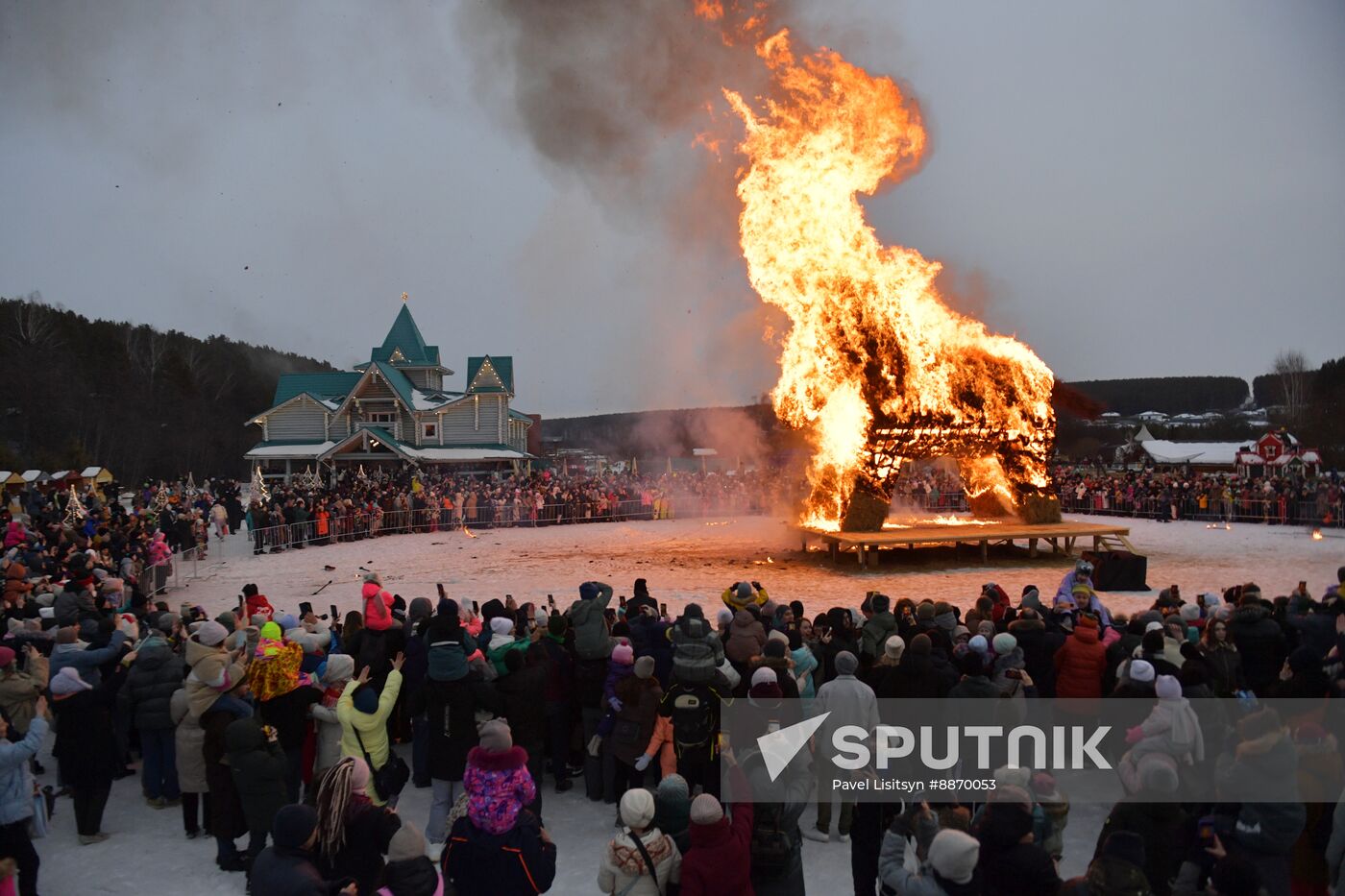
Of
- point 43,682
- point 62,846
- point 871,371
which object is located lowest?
point 62,846

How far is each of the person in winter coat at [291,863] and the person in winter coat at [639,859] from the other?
132 centimetres

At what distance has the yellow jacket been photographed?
6.77 meters

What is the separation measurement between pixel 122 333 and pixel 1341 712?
92542 mm

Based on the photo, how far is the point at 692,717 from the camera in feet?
23.8

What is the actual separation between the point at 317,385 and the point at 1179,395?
107m

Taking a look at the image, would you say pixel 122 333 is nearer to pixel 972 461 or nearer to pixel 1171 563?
pixel 972 461

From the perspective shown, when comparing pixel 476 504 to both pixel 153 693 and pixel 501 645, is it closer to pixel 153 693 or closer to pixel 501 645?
pixel 153 693

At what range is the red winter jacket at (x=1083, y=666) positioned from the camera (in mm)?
8172

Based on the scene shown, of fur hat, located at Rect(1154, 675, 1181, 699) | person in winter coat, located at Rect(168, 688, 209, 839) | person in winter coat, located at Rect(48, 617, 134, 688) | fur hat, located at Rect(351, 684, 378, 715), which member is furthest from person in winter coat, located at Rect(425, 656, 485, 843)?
fur hat, located at Rect(1154, 675, 1181, 699)

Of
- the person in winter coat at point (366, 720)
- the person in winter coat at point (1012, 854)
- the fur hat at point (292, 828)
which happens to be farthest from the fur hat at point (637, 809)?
the person in winter coat at point (366, 720)

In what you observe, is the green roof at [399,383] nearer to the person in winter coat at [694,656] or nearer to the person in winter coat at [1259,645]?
the person in winter coat at [694,656]

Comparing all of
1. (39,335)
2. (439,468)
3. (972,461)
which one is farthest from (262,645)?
(39,335)

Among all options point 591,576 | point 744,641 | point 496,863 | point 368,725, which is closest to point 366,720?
point 368,725

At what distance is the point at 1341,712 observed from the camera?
6.68 metres
